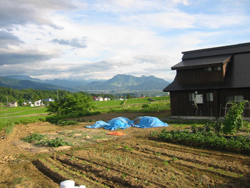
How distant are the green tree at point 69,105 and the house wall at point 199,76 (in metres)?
12.3

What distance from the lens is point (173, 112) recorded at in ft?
61.1

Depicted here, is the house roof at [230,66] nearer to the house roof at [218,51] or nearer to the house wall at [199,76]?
the house roof at [218,51]

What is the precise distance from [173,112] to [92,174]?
44.3 ft

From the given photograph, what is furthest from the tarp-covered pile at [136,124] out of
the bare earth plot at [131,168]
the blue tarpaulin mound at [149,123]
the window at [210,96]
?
the bare earth plot at [131,168]

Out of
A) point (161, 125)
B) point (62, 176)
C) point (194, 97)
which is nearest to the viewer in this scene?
point (62, 176)

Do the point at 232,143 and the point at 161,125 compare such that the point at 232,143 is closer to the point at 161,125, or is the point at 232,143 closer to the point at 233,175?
the point at 233,175

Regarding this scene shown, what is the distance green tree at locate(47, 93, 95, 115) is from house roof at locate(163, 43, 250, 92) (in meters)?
11.6

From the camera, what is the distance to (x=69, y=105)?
2491cm

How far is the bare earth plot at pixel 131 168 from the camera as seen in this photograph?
18.0 ft

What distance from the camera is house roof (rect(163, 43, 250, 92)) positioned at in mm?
15586

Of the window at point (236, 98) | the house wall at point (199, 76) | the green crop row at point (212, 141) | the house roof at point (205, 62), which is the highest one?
the house roof at point (205, 62)

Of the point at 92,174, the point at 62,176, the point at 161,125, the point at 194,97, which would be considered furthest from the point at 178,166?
the point at 194,97

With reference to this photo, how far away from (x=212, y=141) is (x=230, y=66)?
11.2 meters

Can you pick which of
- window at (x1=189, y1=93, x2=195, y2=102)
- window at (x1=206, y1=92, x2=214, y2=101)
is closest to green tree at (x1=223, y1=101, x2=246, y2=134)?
window at (x1=206, y1=92, x2=214, y2=101)
